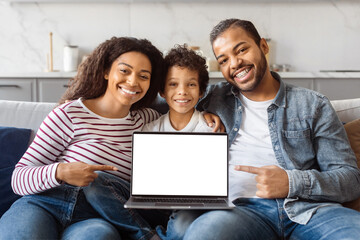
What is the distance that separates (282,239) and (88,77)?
90 cm

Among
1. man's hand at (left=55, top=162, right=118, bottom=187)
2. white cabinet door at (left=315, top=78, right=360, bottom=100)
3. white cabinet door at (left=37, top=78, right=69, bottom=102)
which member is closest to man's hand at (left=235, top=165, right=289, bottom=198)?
man's hand at (left=55, top=162, right=118, bottom=187)

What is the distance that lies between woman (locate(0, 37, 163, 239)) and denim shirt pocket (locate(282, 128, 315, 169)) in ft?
1.78

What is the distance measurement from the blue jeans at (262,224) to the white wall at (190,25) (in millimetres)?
2631

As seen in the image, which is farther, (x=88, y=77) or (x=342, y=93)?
(x=342, y=93)

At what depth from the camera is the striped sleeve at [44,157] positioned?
3.53ft

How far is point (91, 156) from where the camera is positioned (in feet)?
3.87

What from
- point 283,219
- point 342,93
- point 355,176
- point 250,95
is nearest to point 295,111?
point 250,95

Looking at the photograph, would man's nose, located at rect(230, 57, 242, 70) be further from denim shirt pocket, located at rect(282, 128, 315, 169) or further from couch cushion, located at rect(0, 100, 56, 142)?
couch cushion, located at rect(0, 100, 56, 142)

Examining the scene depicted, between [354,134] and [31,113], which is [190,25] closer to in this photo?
[31,113]

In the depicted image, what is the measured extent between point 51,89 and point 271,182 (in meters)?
2.46

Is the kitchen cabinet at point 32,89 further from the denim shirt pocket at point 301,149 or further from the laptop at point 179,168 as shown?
the denim shirt pocket at point 301,149

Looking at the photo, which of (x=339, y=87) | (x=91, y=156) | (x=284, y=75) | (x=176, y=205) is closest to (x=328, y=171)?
(x=176, y=205)

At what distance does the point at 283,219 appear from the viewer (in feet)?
3.58

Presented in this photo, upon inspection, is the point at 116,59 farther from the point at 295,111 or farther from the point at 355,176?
the point at 355,176
